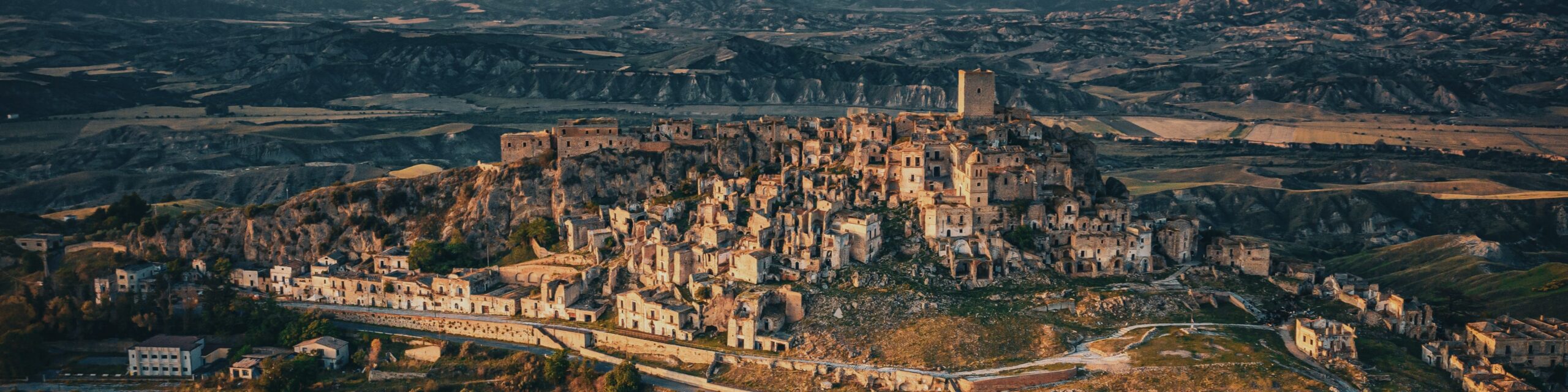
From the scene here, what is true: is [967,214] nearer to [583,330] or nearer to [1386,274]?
[583,330]

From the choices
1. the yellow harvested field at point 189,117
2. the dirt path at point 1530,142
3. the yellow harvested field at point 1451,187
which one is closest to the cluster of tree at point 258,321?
the yellow harvested field at point 1451,187

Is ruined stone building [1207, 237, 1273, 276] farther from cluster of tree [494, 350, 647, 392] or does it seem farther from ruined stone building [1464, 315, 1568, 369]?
cluster of tree [494, 350, 647, 392]

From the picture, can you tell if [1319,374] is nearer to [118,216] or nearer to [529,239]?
[529,239]


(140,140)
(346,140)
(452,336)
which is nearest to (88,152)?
(140,140)

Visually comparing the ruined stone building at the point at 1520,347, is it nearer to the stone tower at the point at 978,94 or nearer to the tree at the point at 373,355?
the stone tower at the point at 978,94

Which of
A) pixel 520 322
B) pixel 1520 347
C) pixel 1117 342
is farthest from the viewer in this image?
pixel 520 322

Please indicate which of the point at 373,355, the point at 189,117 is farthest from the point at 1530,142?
the point at 189,117
